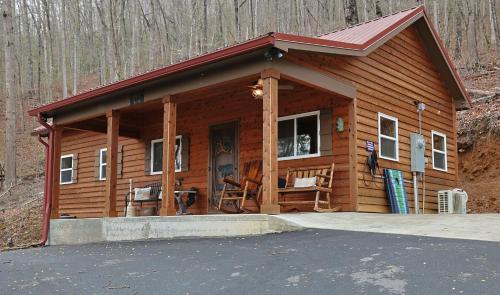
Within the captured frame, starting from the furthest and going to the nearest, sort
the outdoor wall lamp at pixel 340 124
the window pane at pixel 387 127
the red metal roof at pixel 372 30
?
the window pane at pixel 387 127
the red metal roof at pixel 372 30
the outdoor wall lamp at pixel 340 124

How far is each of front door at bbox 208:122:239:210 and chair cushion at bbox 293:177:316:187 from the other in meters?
2.05

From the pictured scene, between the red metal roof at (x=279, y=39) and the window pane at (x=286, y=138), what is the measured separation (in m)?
1.91

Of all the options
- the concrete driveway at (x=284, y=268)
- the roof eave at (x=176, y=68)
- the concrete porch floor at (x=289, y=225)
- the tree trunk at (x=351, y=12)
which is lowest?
the concrete driveway at (x=284, y=268)

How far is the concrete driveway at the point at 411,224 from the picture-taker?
6941 millimetres

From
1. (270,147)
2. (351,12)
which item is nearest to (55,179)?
(270,147)

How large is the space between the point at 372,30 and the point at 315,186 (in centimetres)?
398

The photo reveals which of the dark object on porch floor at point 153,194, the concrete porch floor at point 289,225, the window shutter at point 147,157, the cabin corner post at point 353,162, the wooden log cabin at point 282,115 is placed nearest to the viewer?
the concrete porch floor at point 289,225

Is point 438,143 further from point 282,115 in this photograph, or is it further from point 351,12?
point 351,12

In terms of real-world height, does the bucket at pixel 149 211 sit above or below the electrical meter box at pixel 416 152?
below

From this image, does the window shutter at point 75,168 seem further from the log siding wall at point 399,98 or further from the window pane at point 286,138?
the log siding wall at point 399,98

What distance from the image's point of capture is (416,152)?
39.3 ft

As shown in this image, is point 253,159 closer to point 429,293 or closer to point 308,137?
point 308,137

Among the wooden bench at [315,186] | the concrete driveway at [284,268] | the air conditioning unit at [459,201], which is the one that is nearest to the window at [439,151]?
the air conditioning unit at [459,201]

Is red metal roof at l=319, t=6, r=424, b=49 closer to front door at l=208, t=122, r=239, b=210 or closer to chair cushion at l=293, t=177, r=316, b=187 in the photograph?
chair cushion at l=293, t=177, r=316, b=187
